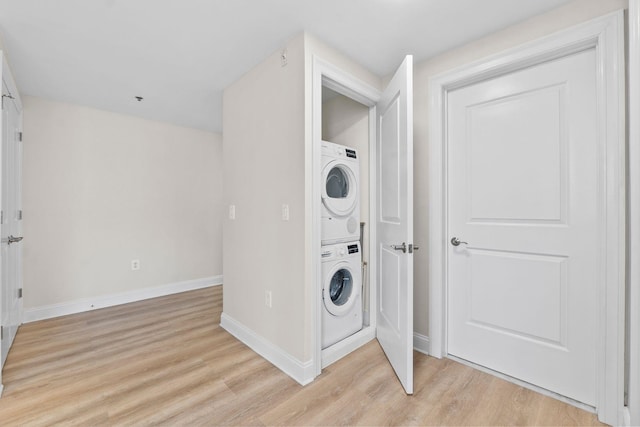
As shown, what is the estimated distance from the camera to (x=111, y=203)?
3.38 m

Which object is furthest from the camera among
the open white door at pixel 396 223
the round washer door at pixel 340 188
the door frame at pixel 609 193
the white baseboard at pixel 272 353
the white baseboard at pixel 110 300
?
the white baseboard at pixel 110 300

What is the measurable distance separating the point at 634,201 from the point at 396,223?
3.74ft

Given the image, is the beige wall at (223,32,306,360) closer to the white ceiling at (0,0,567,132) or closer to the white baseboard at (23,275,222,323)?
the white ceiling at (0,0,567,132)

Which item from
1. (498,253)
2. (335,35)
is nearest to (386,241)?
(498,253)

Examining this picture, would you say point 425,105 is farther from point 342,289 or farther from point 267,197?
point 342,289

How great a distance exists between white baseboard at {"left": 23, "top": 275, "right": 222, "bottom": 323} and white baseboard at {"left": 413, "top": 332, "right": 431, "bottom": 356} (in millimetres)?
3047

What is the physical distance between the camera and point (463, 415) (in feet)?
5.03

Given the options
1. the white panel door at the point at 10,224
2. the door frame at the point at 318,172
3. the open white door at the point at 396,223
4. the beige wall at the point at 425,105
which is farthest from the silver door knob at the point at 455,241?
the white panel door at the point at 10,224

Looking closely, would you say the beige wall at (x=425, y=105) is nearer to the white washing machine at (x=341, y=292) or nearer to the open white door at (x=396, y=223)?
the open white door at (x=396, y=223)

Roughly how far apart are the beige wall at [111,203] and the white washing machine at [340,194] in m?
2.49

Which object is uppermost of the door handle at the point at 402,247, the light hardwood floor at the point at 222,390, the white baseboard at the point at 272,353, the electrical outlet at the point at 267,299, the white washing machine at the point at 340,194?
the white washing machine at the point at 340,194

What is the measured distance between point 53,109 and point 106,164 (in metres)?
0.69

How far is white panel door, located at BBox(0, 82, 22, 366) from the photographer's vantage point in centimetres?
208

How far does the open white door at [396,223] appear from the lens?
172 centimetres
